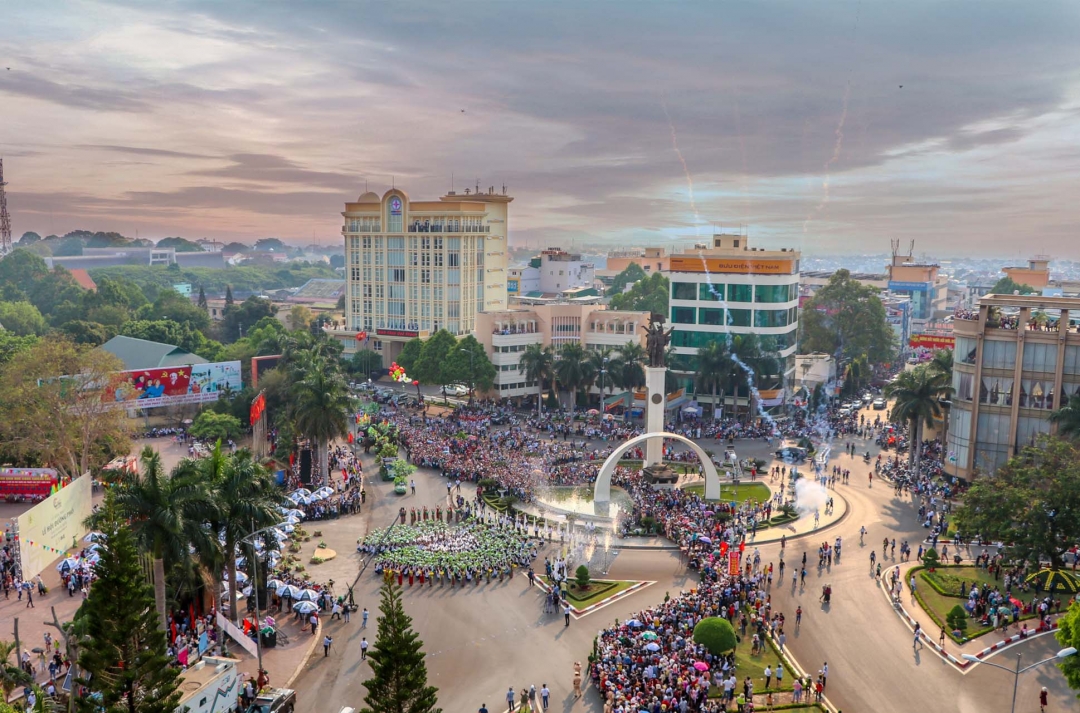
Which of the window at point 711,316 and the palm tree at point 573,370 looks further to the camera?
the window at point 711,316

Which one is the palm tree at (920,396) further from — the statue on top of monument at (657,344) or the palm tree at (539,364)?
the palm tree at (539,364)

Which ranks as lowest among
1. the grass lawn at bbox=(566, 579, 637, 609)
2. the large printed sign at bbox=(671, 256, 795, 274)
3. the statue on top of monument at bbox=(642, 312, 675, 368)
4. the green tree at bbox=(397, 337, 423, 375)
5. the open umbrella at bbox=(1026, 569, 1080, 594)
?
the grass lawn at bbox=(566, 579, 637, 609)

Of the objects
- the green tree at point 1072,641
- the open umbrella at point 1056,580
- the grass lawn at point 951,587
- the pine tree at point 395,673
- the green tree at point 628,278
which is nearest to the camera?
the pine tree at point 395,673

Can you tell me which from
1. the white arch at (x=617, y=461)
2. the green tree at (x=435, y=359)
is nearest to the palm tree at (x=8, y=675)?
the white arch at (x=617, y=461)

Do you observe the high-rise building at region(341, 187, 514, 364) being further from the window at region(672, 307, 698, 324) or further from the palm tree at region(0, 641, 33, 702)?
the palm tree at region(0, 641, 33, 702)

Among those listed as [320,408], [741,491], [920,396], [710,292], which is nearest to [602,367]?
[710,292]

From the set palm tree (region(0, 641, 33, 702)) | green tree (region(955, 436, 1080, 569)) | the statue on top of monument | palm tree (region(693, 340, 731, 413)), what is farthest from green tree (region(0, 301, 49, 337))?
green tree (region(955, 436, 1080, 569))
